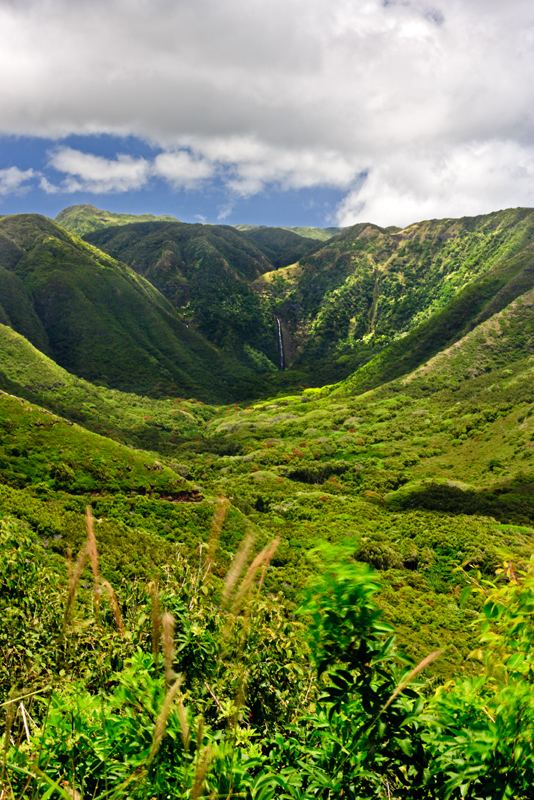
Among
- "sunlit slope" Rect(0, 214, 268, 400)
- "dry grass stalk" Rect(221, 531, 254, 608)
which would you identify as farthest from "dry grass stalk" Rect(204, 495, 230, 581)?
"sunlit slope" Rect(0, 214, 268, 400)

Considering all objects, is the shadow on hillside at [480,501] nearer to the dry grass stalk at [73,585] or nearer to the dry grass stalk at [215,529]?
the dry grass stalk at [215,529]

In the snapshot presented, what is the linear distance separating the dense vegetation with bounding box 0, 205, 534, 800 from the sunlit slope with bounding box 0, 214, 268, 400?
6.02 metres

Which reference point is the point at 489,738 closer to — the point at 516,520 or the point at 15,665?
the point at 15,665

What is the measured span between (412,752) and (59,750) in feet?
7.71

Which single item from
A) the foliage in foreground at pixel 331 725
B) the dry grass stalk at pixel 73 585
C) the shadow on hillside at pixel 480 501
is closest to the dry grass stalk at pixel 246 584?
the foliage in foreground at pixel 331 725

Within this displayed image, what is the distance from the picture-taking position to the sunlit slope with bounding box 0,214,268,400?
149 metres

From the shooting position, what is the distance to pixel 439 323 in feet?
478

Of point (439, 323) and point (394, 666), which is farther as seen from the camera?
point (439, 323)

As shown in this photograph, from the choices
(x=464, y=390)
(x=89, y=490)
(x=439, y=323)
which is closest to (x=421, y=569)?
(x=89, y=490)

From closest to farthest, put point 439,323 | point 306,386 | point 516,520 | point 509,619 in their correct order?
point 509,619, point 516,520, point 439,323, point 306,386

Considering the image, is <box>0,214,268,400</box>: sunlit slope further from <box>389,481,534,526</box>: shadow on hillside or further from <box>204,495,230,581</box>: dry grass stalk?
<box>204,495,230,581</box>: dry grass stalk

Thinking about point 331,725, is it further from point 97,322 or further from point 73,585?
point 97,322

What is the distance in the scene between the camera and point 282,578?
121 feet

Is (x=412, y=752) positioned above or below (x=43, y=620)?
above
